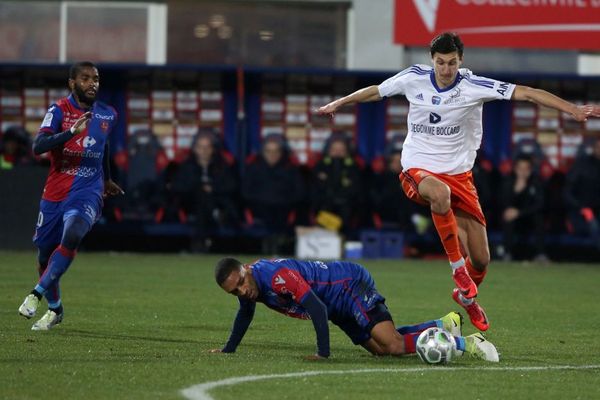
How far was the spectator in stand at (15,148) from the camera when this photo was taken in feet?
70.6

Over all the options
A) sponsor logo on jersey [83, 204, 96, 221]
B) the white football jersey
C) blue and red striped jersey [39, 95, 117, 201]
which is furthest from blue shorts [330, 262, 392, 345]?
blue and red striped jersey [39, 95, 117, 201]

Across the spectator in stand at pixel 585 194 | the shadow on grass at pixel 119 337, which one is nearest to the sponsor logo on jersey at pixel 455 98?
the shadow on grass at pixel 119 337

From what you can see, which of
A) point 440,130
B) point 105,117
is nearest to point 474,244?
point 440,130

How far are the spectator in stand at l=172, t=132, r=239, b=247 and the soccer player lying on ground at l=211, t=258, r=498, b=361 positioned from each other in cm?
1222

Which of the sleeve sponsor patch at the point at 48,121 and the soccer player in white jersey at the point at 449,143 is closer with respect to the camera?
the soccer player in white jersey at the point at 449,143

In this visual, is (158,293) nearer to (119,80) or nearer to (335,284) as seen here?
(335,284)

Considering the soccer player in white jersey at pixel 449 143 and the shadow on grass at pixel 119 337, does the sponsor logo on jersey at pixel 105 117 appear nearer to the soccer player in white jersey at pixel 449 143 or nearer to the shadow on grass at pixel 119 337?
the shadow on grass at pixel 119 337

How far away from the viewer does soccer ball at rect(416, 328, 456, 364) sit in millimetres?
8883

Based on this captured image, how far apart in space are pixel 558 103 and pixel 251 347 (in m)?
2.80

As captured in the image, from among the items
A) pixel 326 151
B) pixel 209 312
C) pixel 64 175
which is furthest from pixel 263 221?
pixel 64 175

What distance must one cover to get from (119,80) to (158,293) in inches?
330

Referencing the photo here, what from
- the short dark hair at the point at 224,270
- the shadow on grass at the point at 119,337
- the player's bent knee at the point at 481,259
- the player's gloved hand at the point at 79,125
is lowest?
the shadow on grass at the point at 119,337

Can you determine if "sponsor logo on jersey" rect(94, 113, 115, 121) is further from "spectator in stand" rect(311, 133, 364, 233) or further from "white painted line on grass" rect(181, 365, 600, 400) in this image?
"spectator in stand" rect(311, 133, 364, 233)

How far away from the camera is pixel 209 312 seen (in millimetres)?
12812
